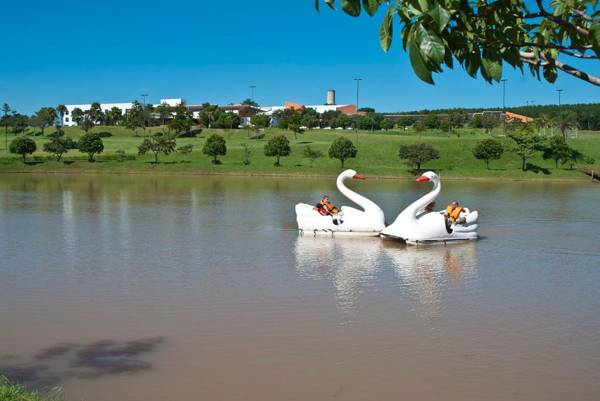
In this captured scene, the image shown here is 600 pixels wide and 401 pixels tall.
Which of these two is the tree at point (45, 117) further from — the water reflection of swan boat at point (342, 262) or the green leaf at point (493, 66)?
the green leaf at point (493, 66)

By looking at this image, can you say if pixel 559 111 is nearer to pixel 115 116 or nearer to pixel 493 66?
pixel 115 116

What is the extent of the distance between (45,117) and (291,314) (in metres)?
107

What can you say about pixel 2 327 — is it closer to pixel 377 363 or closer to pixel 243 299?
pixel 243 299

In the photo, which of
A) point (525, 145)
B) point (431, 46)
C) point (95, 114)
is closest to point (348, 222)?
point (431, 46)

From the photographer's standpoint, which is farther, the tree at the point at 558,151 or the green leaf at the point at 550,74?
the tree at the point at 558,151

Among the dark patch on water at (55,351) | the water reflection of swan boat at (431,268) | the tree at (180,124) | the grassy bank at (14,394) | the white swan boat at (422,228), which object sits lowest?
the dark patch on water at (55,351)

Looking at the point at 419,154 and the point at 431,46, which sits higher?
the point at 419,154

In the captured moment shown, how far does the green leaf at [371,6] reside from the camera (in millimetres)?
3121

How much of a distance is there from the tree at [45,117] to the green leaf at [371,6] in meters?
112

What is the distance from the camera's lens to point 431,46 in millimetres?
3012

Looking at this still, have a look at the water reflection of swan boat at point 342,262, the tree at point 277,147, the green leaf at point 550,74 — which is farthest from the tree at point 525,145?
the green leaf at point 550,74

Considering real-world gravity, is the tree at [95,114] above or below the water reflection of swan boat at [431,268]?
above

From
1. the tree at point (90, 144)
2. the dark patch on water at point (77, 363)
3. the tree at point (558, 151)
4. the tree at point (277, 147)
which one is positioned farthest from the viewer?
the tree at point (90, 144)

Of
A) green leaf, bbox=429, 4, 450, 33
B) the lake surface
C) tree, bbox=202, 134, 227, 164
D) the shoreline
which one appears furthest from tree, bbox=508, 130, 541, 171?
green leaf, bbox=429, 4, 450, 33
